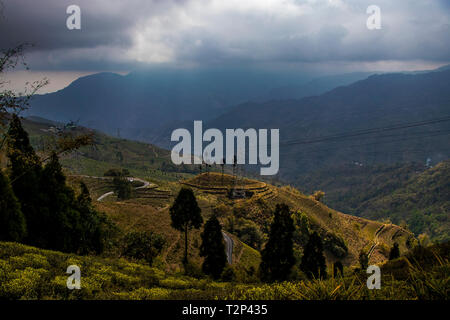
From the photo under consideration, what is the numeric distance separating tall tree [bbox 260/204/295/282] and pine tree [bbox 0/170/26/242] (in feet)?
58.2

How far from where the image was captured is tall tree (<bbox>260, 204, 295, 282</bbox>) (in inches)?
1039

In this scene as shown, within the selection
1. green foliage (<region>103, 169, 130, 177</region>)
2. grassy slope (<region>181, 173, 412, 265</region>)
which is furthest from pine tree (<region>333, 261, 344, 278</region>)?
green foliage (<region>103, 169, 130, 177</region>)

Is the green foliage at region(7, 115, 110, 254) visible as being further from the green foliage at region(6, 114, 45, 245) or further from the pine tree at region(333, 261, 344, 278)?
the pine tree at region(333, 261, 344, 278)

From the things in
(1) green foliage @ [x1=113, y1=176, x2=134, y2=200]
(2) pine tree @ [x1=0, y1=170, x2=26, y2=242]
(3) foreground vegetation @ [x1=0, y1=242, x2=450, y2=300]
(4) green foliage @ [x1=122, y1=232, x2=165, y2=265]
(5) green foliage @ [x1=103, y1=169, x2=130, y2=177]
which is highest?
(5) green foliage @ [x1=103, y1=169, x2=130, y2=177]

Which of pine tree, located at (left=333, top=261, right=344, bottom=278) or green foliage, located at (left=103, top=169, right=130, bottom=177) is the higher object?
green foliage, located at (left=103, top=169, right=130, bottom=177)

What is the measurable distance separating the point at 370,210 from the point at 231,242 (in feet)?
500

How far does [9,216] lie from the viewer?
1839 cm

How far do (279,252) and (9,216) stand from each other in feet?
62.5

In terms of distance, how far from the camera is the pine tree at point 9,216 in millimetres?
18125

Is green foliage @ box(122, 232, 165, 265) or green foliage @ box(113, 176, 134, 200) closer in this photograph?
green foliage @ box(122, 232, 165, 265)

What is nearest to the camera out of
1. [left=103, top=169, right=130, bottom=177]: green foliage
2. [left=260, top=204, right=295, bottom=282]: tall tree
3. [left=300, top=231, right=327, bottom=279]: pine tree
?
[left=260, top=204, right=295, bottom=282]: tall tree

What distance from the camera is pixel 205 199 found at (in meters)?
76.2

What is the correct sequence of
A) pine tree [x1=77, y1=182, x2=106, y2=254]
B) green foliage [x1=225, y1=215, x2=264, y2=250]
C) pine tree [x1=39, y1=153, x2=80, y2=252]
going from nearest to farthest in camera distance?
pine tree [x1=39, y1=153, x2=80, y2=252]
pine tree [x1=77, y1=182, x2=106, y2=254]
green foliage [x1=225, y1=215, x2=264, y2=250]
